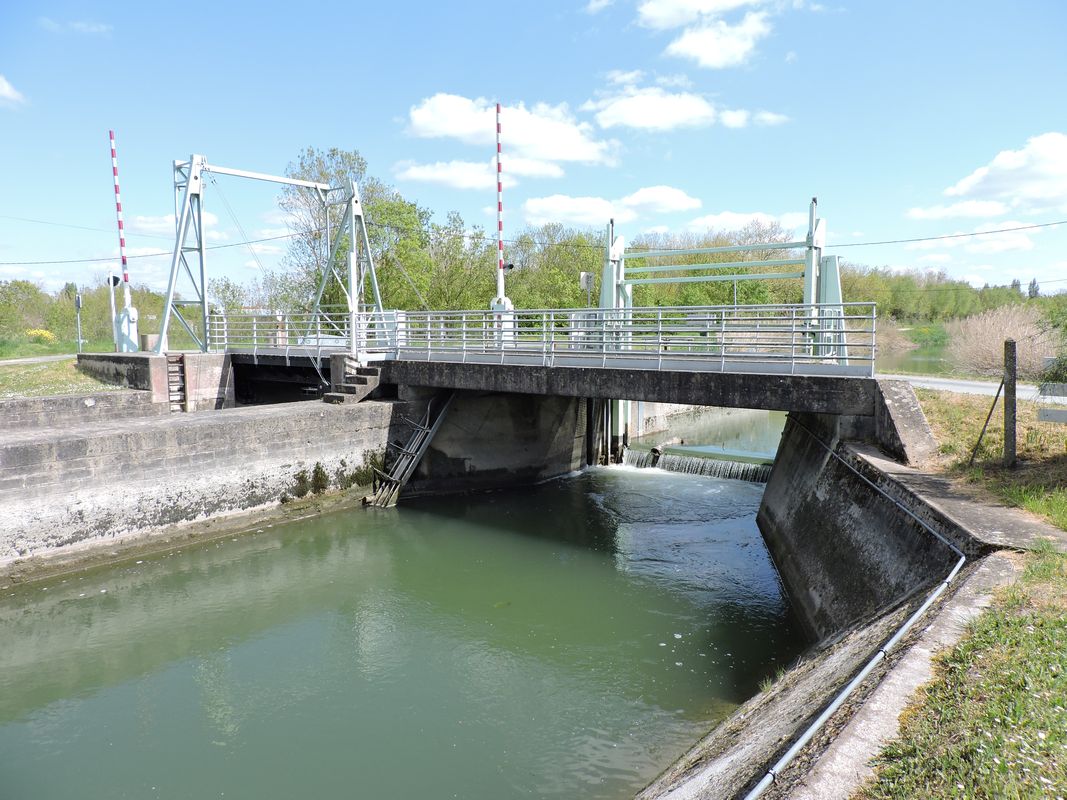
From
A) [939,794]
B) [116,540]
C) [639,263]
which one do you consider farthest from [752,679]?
[639,263]

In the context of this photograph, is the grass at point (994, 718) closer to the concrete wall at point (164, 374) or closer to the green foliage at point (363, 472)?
the green foliage at point (363, 472)

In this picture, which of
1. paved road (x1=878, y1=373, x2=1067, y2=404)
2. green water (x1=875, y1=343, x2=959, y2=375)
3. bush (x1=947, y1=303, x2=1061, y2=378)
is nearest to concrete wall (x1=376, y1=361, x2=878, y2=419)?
paved road (x1=878, y1=373, x2=1067, y2=404)

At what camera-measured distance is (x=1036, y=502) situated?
721cm

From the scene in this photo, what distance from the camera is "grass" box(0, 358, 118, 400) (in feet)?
65.1

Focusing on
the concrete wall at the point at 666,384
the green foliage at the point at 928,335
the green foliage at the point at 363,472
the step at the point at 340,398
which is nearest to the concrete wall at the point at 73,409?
the step at the point at 340,398

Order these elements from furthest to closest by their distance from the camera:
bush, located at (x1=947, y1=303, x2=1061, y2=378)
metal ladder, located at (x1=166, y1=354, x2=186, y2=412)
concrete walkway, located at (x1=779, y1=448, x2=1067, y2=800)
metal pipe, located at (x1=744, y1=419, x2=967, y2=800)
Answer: bush, located at (x1=947, y1=303, x2=1061, y2=378)
metal ladder, located at (x1=166, y1=354, x2=186, y2=412)
metal pipe, located at (x1=744, y1=419, x2=967, y2=800)
concrete walkway, located at (x1=779, y1=448, x2=1067, y2=800)

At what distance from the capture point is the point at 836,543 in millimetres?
9227

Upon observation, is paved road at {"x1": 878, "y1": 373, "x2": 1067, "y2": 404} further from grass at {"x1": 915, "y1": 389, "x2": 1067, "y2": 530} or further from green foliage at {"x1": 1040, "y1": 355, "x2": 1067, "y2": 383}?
green foliage at {"x1": 1040, "y1": 355, "x2": 1067, "y2": 383}

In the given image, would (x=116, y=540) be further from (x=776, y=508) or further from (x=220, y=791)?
(x=776, y=508)

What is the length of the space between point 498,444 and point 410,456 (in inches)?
104

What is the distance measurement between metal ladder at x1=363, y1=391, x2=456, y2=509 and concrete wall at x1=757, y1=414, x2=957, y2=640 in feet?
26.5

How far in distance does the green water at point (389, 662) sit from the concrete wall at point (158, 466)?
82 centimetres

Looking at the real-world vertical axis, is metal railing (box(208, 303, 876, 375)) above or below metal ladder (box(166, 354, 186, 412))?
above

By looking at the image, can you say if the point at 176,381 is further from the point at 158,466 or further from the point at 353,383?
the point at 158,466
